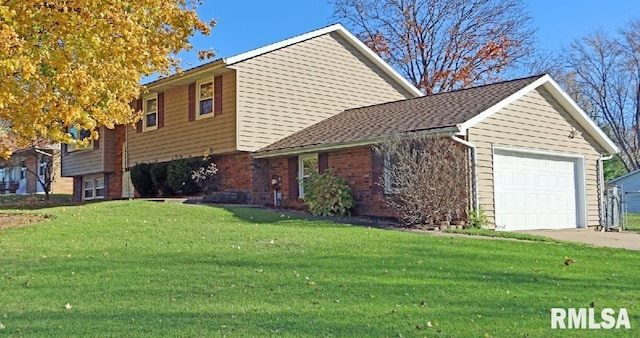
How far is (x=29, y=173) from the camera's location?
144ft

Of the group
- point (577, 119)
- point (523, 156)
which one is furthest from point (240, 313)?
point (577, 119)

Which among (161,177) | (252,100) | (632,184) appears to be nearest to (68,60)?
(252,100)

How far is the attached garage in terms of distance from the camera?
1633 centimetres

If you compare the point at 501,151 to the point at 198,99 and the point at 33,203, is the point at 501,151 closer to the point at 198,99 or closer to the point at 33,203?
the point at 198,99

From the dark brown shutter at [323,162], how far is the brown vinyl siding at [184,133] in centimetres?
308

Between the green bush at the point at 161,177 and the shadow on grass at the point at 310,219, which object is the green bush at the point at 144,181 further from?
the shadow on grass at the point at 310,219

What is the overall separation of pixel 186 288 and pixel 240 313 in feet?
4.62

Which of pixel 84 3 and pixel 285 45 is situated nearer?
pixel 84 3

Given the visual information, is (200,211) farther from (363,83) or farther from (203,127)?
(363,83)

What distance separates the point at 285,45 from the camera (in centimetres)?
2155

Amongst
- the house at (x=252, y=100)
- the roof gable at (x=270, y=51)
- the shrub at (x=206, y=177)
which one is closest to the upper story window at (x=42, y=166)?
the house at (x=252, y=100)

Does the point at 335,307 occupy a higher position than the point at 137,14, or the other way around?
the point at 137,14

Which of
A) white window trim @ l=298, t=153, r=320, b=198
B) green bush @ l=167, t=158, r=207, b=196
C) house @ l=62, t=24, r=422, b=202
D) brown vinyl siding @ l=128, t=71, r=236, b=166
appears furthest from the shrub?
white window trim @ l=298, t=153, r=320, b=198

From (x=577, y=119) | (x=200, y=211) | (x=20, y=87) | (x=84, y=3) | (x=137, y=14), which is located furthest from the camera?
(x=577, y=119)
